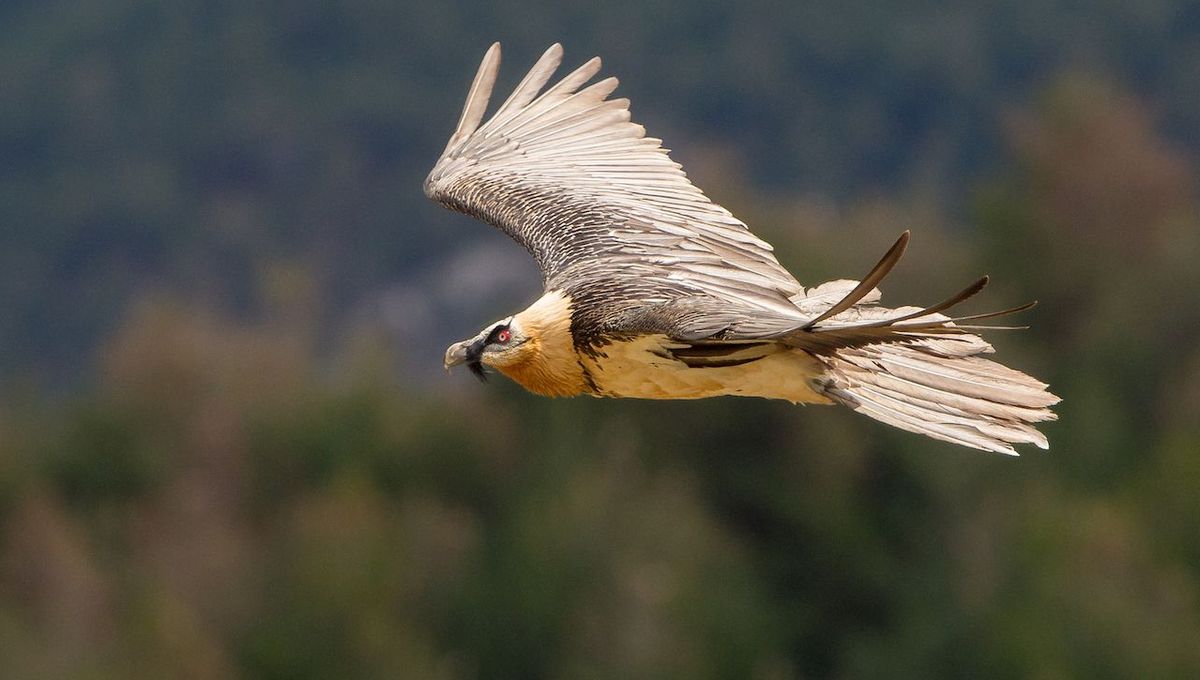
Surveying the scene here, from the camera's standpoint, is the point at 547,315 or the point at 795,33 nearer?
the point at 547,315

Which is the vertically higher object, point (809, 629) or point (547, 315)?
point (809, 629)

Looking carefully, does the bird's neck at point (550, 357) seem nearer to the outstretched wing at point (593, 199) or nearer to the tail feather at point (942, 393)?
the outstretched wing at point (593, 199)

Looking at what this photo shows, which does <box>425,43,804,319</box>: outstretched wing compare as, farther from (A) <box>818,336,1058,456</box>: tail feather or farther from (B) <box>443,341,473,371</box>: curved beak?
(B) <box>443,341,473,371</box>: curved beak

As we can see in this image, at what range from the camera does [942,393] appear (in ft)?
35.1

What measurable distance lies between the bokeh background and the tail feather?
96.9ft

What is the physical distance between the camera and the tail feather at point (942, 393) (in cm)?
1036

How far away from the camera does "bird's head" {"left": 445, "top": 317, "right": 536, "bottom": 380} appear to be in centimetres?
1100

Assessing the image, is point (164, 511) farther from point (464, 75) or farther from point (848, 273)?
point (464, 75)

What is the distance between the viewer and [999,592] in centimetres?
4569

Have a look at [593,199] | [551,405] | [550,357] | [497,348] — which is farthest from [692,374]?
[551,405]

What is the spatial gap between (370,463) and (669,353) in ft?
157

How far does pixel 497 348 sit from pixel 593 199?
199cm

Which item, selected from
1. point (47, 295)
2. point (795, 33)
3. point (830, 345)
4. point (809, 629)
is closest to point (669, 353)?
point (830, 345)

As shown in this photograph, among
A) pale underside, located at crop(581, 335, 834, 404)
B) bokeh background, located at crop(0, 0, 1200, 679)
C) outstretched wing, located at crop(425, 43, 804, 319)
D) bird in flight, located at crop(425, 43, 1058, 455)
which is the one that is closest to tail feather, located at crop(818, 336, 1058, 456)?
bird in flight, located at crop(425, 43, 1058, 455)
